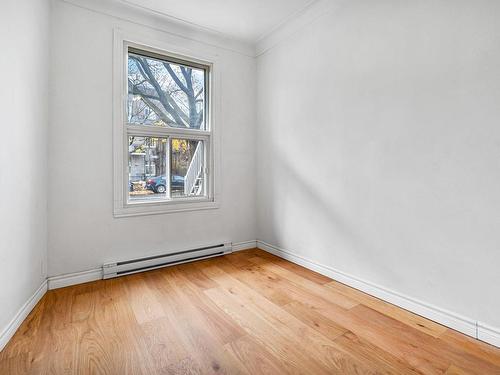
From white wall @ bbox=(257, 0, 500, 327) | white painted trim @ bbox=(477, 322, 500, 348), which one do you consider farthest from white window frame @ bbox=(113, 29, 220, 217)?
white painted trim @ bbox=(477, 322, 500, 348)

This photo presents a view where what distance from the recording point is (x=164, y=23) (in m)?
2.66

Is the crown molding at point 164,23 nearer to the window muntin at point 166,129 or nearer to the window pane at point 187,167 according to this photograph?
the window muntin at point 166,129

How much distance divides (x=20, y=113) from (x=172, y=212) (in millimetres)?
1488

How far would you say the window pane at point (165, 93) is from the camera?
2.64 metres

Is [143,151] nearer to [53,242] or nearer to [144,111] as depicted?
[144,111]

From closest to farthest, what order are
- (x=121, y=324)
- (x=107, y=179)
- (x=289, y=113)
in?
1. (x=121, y=324)
2. (x=107, y=179)
3. (x=289, y=113)

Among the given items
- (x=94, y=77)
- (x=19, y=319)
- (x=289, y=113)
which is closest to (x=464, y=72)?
(x=289, y=113)

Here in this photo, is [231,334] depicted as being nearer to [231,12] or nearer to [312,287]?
[312,287]

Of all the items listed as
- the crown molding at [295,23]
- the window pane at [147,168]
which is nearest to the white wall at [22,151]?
the window pane at [147,168]

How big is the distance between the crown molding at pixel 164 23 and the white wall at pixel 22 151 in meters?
0.43

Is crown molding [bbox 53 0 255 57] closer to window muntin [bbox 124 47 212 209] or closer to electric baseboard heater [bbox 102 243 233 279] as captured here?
window muntin [bbox 124 47 212 209]

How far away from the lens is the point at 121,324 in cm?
169

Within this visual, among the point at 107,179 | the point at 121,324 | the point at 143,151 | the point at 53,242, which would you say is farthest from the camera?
the point at 143,151

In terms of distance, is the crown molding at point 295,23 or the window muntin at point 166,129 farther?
the window muntin at point 166,129
